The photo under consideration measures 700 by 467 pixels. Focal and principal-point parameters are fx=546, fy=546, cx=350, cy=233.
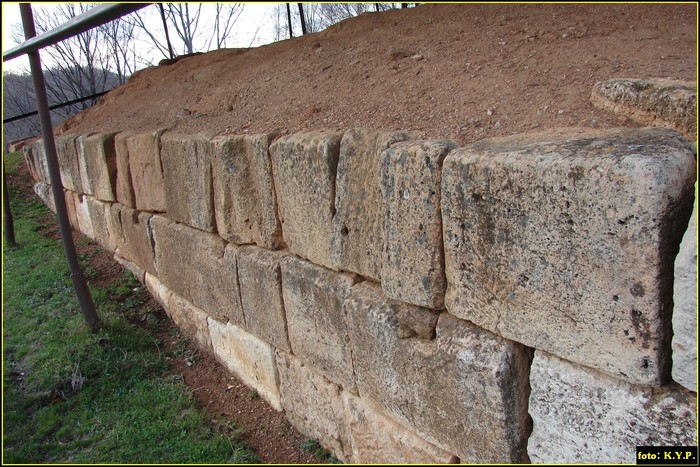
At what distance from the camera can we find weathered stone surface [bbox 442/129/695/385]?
162cm

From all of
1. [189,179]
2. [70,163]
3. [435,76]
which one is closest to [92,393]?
[189,179]

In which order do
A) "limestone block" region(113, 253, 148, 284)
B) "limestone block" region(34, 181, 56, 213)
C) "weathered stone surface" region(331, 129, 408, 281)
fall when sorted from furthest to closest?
"limestone block" region(34, 181, 56, 213) → "limestone block" region(113, 253, 148, 284) → "weathered stone surface" region(331, 129, 408, 281)

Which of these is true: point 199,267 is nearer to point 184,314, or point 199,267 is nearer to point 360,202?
point 184,314

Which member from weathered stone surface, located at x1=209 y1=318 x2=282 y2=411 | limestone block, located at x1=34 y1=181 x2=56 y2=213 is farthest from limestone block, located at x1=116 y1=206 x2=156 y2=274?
limestone block, located at x1=34 y1=181 x2=56 y2=213

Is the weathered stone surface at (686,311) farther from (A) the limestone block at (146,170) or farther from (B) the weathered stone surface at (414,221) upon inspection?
(A) the limestone block at (146,170)

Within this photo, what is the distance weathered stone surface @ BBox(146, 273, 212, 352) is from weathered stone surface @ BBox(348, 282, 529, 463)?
2163 mm

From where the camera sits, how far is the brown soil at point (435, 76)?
2629 millimetres

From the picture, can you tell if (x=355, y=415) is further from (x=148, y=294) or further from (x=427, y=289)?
(x=148, y=294)

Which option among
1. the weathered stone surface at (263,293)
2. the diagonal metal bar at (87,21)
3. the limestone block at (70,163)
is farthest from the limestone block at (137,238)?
the diagonal metal bar at (87,21)

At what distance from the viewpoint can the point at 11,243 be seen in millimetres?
7328

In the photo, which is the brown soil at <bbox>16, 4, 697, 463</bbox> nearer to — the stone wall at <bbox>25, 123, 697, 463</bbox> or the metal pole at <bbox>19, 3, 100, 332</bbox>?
the stone wall at <bbox>25, 123, 697, 463</bbox>

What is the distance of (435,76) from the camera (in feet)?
11.3

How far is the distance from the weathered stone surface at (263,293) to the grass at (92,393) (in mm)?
711

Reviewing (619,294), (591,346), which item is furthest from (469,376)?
(619,294)
